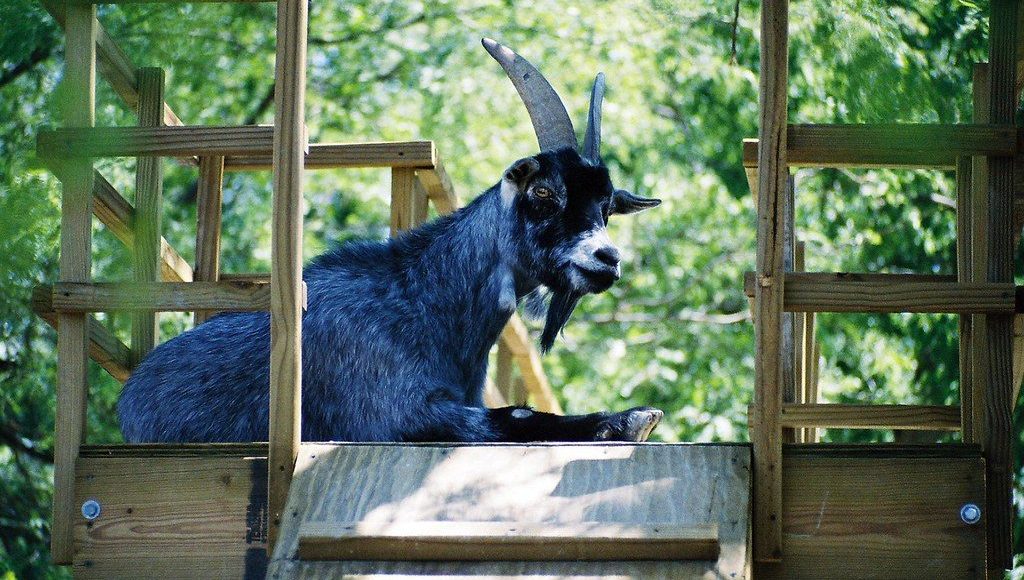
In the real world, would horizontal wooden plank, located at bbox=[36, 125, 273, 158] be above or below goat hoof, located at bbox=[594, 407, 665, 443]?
above

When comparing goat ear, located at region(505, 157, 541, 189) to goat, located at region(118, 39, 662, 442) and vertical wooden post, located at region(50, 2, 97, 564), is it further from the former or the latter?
vertical wooden post, located at region(50, 2, 97, 564)

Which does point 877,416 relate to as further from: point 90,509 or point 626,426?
point 90,509

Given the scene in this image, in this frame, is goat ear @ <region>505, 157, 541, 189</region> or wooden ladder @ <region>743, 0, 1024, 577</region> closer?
wooden ladder @ <region>743, 0, 1024, 577</region>

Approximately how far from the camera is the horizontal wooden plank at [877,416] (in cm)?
543

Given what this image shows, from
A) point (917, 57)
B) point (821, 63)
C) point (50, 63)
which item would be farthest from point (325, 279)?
point (50, 63)

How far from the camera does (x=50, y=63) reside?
38.0 ft

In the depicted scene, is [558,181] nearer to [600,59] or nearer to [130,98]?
[130,98]

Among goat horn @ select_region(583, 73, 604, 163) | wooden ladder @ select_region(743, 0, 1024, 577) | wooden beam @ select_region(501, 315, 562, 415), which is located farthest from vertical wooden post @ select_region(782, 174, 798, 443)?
wooden beam @ select_region(501, 315, 562, 415)

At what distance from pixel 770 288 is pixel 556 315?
7.88 feet

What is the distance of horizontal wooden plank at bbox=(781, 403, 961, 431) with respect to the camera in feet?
17.8

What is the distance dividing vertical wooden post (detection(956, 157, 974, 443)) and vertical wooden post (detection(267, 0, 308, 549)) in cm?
219

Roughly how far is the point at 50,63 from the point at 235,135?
294 inches

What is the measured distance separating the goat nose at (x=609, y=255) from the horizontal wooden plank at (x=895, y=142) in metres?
1.49

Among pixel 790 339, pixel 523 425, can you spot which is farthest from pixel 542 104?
pixel 523 425
